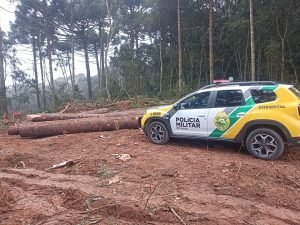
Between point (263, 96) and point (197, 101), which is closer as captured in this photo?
point (263, 96)

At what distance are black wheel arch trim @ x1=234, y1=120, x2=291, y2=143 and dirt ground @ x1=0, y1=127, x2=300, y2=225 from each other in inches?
17.7

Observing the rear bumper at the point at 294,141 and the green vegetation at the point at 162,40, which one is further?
the green vegetation at the point at 162,40

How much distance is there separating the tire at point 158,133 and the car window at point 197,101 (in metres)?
0.87

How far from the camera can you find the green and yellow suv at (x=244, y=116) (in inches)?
269

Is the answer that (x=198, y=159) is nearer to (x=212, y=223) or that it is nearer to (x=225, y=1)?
(x=212, y=223)

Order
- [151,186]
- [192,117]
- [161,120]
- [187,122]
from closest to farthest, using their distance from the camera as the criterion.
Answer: [151,186] → [192,117] → [187,122] → [161,120]

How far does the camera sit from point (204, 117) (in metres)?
7.87

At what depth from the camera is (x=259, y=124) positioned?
7.07 m

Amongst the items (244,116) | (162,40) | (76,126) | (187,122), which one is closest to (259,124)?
(244,116)

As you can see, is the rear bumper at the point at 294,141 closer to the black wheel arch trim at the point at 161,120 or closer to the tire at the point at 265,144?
the tire at the point at 265,144

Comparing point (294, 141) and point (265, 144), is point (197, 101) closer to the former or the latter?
point (265, 144)

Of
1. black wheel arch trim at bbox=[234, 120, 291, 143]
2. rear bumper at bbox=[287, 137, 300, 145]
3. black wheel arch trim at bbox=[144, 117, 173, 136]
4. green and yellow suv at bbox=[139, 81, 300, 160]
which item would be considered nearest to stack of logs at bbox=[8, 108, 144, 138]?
black wheel arch trim at bbox=[144, 117, 173, 136]

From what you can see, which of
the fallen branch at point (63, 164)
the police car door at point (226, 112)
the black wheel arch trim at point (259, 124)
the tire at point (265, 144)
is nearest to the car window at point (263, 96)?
the police car door at point (226, 112)

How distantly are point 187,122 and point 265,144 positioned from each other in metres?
2.02
